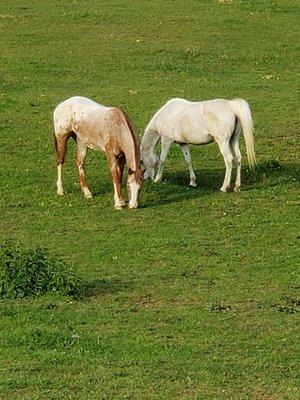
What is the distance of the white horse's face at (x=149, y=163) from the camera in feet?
55.7

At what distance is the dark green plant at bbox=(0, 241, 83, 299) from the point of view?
37.0ft

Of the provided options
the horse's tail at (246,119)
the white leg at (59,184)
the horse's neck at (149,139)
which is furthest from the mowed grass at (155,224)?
the horse's tail at (246,119)

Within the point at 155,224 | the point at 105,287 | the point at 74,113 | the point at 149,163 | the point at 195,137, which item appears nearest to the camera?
the point at 105,287

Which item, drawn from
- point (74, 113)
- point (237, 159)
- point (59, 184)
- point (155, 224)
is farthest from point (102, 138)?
point (237, 159)

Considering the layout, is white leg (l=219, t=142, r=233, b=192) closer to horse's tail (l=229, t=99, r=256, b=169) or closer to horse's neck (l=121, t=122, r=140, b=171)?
horse's tail (l=229, t=99, r=256, b=169)

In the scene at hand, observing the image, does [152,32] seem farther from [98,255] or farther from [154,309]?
[154,309]

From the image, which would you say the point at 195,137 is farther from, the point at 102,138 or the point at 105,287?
the point at 105,287

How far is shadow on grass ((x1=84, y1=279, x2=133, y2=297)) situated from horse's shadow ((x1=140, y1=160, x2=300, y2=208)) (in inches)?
146

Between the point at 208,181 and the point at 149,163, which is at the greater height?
the point at 149,163

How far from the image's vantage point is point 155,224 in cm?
1496

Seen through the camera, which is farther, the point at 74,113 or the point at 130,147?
the point at 74,113

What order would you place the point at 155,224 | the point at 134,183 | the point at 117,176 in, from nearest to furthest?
the point at 155,224, the point at 134,183, the point at 117,176

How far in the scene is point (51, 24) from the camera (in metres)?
28.7

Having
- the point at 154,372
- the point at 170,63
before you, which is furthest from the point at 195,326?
the point at 170,63
